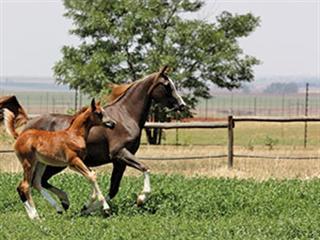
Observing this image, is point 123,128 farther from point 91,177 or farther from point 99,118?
point 91,177

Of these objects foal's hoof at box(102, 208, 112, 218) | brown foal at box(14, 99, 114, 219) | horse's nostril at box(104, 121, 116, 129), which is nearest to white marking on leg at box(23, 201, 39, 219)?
brown foal at box(14, 99, 114, 219)

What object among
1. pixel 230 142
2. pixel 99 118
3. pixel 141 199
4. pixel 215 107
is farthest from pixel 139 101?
pixel 215 107

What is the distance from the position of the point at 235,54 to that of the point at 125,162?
2391 cm

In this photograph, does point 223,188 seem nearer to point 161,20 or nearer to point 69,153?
point 69,153

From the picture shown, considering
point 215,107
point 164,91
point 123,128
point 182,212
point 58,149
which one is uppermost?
point 164,91

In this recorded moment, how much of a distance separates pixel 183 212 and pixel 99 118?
5.57 ft

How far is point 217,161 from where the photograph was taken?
20.8m

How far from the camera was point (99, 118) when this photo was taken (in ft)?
35.8

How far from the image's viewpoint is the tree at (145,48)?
110 ft

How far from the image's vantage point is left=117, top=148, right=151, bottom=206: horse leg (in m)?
11.0

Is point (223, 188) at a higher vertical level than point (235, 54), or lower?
lower

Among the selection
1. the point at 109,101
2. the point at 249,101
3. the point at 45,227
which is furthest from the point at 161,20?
the point at 249,101

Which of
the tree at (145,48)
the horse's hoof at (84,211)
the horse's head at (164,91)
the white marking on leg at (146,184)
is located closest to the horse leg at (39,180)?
the horse's hoof at (84,211)

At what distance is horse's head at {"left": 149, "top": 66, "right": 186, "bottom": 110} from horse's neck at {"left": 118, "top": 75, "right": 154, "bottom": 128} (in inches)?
3.3
